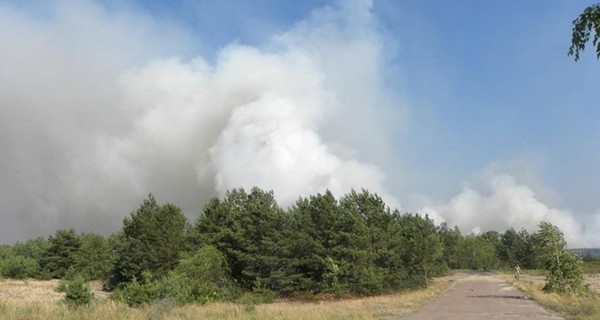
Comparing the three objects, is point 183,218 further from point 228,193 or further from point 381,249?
point 381,249

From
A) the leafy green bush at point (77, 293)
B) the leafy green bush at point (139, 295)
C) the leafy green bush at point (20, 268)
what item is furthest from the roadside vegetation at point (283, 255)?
the leafy green bush at point (20, 268)

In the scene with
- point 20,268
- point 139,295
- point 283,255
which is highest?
point 20,268

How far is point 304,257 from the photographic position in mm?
47562

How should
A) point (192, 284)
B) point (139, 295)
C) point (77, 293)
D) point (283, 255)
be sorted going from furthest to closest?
point (283, 255) < point (192, 284) < point (139, 295) < point (77, 293)

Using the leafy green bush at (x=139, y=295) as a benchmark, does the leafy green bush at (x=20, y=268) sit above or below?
above

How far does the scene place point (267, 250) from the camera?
4847 centimetres

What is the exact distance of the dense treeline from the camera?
148 ft

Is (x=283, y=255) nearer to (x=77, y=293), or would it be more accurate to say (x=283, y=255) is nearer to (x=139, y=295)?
(x=139, y=295)

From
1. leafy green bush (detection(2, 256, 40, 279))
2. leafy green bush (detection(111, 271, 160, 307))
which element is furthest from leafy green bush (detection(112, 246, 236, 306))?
leafy green bush (detection(2, 256, 40, 279))

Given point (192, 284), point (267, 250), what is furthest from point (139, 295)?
point (267, 250)

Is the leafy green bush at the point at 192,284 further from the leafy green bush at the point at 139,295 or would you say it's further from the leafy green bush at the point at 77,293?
the leafy green bush at the point at 77,293

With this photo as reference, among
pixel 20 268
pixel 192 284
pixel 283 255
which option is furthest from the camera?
pixel 20 268

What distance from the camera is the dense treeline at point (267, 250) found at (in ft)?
148

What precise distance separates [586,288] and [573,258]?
2321mm
